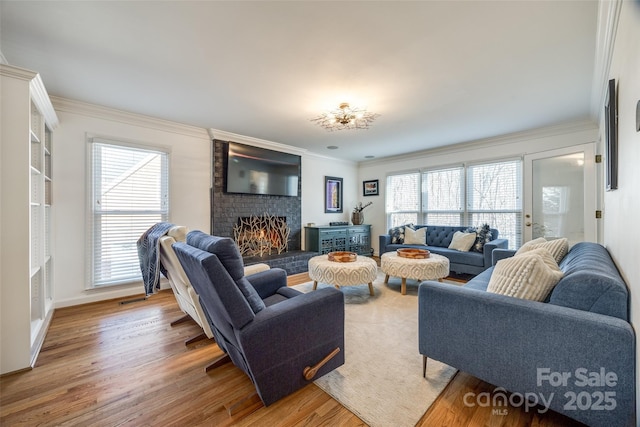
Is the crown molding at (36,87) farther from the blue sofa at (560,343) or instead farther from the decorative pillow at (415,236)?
the decorative pillow at (415,236)

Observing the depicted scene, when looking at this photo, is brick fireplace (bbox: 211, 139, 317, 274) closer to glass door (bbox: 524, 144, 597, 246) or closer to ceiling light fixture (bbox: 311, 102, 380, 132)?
ceiling light fixture (bbox: 311, 102, 380, 132)

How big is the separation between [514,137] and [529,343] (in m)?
4.19

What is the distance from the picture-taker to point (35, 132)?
2342 millimetres

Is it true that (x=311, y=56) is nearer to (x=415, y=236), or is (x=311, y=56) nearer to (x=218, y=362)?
(x=218, y=362)

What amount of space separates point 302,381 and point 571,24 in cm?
299

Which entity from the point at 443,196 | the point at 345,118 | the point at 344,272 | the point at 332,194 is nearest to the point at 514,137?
the point at 443,196

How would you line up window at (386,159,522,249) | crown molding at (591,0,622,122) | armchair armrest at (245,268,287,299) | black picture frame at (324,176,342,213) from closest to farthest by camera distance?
crown molding at (591,0,622,122) < armchair armrest at (245,268,287,299) < window at (386,159,522,249) < black picture frame at (324,176,342,213)

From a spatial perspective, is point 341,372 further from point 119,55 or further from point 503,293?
point 119,55

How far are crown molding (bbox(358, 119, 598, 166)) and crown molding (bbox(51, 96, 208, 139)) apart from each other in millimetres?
4313

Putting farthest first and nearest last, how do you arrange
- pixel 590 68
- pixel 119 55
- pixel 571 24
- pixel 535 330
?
pixel 590 68, pixel 119 55, pixel 571 24, pixel 535 330

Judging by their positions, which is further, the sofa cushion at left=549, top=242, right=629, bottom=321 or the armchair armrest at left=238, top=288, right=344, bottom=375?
the armchair armrest at left=238, top=288, right=344, bottom=375

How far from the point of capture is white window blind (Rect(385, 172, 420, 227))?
560 cm


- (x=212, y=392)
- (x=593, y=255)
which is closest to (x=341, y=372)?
(x=212, y=392)

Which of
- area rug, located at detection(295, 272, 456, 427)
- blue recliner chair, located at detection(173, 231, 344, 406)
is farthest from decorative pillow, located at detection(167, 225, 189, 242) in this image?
area rug, located at detection(295, 272, 456, 427)
